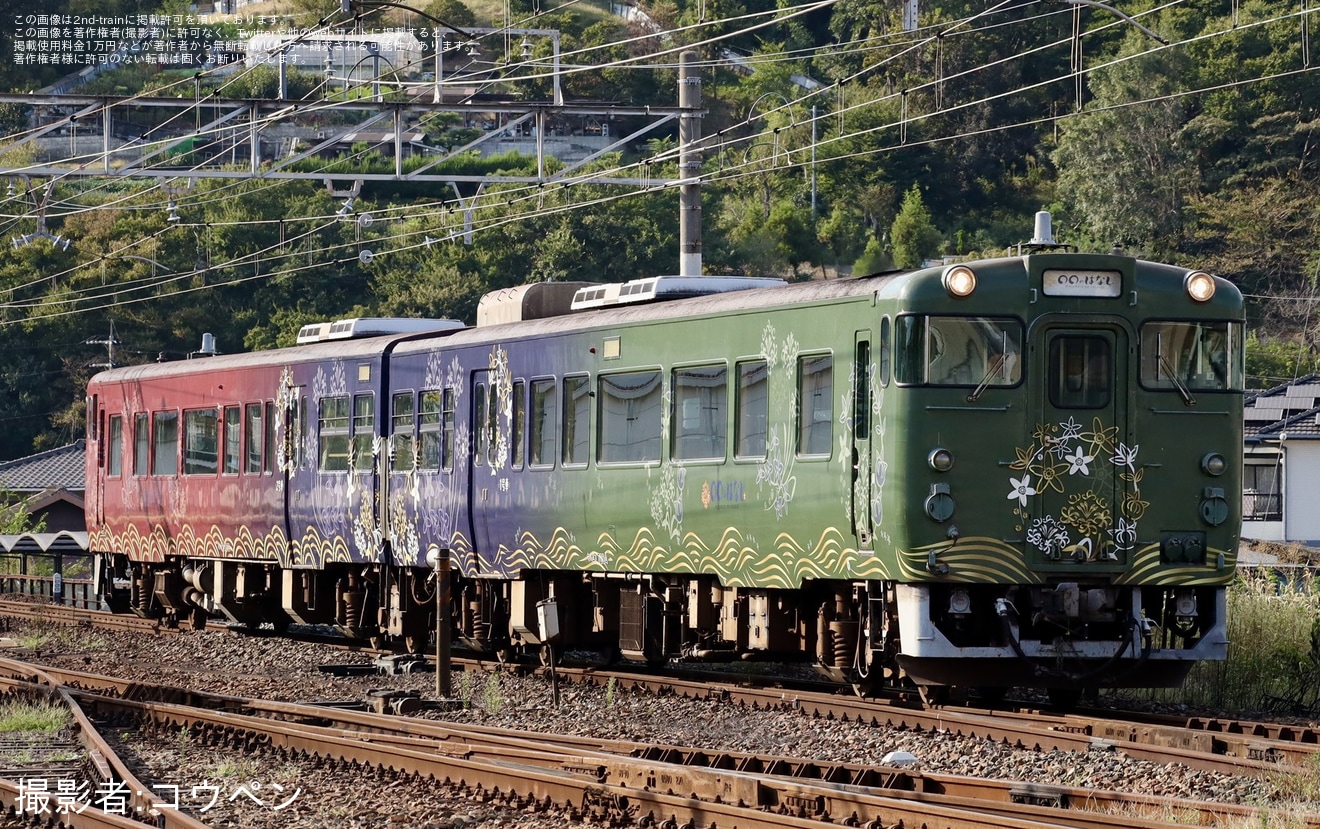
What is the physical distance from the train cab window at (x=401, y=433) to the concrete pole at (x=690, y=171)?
3687mm

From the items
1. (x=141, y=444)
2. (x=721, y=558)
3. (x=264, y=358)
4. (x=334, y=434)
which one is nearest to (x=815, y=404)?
(x=721, y=558)

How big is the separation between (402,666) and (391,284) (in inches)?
1981

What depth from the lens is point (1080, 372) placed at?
12961 millimetres

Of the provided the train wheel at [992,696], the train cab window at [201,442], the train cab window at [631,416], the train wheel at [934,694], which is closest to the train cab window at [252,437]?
the train cab window at [201,442]

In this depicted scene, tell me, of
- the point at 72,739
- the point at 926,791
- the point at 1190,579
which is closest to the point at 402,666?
the point at 72,739

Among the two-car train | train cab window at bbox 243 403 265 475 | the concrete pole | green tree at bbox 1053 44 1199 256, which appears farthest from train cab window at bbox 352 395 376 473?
green tree at bbox 1053 44 1199 256

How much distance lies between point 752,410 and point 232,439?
33.3 ft

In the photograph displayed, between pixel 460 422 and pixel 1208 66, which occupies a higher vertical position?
pixel 1208 66

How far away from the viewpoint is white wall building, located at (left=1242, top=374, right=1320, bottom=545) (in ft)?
135

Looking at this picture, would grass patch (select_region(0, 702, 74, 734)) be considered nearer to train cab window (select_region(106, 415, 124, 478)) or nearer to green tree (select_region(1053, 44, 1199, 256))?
train cab window (select_region(106, 415, 124, 478))

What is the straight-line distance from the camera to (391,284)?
67.1 m

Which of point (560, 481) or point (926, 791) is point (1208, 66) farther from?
point (926, 791)

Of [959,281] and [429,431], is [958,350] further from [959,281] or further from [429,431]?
[429,431]

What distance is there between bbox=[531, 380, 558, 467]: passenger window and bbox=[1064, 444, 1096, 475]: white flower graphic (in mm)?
5167
